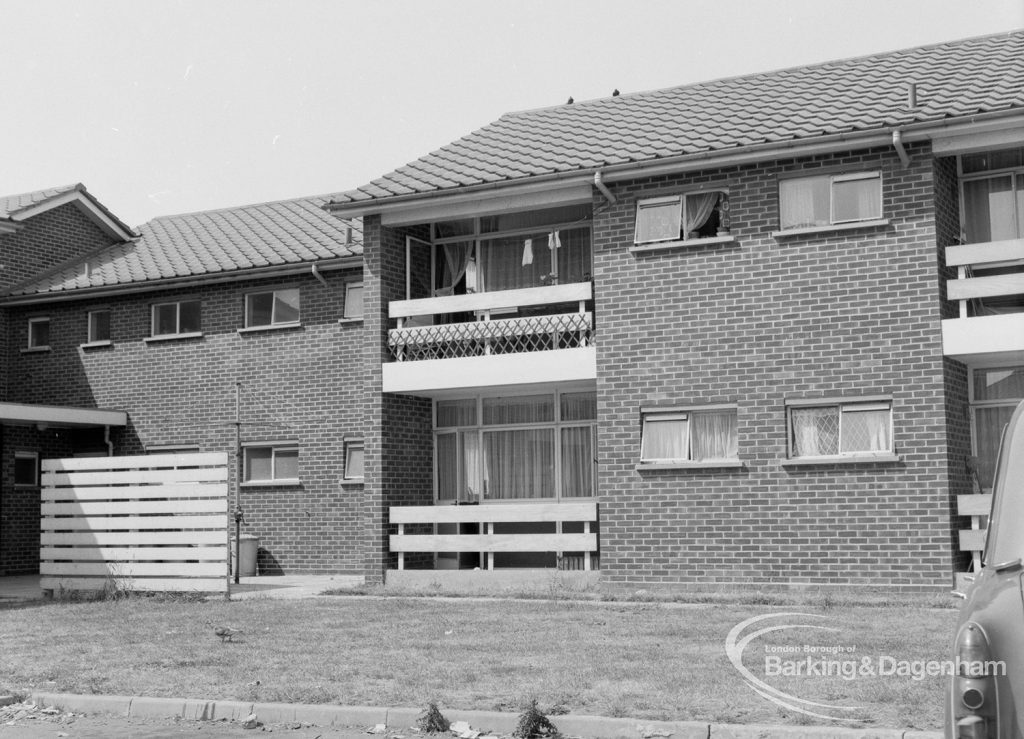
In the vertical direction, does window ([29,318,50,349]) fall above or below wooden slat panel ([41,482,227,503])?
above

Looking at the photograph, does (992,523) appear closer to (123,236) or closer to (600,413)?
A: (600,413)

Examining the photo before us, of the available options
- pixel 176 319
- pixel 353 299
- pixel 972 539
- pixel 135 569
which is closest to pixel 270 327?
pixel 353 299

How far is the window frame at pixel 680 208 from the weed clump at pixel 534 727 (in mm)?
11413

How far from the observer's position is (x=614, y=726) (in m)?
8.24

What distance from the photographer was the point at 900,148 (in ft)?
55.9

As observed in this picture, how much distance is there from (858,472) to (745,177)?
4.48m

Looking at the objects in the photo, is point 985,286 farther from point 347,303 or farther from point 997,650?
point 997,650

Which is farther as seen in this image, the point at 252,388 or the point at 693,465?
the point at 252,388

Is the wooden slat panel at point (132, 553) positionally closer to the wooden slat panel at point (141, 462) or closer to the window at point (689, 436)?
the wooden slat panel at point (141, 462)

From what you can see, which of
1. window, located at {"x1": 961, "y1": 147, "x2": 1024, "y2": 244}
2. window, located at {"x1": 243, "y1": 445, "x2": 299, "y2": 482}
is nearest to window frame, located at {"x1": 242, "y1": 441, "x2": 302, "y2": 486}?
window, located at {"x1": 243, "y1": 445, "x2": 299, "y2": 482}

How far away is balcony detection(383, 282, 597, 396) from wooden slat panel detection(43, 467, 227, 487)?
3346 millimetres

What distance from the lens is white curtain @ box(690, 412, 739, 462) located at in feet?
60.6

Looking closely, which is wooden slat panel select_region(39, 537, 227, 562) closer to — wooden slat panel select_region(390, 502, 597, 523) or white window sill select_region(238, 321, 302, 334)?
wooden slat panel select_region(390, 502, 597, 523)

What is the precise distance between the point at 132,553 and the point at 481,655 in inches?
387
